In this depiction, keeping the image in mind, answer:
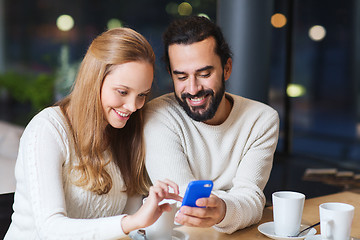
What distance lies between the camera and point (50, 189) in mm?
1456

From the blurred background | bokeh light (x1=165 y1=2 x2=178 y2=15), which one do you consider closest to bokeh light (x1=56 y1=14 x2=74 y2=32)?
the blurred background

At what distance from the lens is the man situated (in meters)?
1.84

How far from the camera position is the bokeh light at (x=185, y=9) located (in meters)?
6.50

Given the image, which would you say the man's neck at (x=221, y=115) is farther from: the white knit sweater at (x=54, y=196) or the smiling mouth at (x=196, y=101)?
the white knit sweater at (x=54, y=196)

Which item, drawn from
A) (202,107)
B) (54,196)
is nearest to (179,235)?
(54,196)

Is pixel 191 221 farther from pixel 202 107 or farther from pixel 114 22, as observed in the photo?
pixel 114 22

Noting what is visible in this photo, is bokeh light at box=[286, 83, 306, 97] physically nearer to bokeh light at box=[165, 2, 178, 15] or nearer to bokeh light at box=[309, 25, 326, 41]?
bokeh light at box=[309, 25, 326, 41]

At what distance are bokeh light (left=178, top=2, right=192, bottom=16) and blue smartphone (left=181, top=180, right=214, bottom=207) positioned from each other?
5329mm

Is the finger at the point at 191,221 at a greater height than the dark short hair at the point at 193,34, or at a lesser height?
lesser

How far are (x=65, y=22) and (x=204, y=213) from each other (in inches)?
302

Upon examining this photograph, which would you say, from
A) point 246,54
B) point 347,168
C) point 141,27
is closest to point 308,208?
point 246,54

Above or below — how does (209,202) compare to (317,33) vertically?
below

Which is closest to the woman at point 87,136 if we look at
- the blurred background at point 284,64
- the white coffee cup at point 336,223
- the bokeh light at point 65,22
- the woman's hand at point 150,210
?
the woman's hand at point 150,210

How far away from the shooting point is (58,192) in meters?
1.47
